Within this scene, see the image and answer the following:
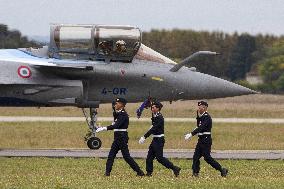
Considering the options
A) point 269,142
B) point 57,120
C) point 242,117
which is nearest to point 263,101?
point 242,117

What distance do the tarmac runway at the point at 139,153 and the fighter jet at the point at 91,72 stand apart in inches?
53.3

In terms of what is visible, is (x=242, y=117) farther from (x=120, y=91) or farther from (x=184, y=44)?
(x=184, y=44)

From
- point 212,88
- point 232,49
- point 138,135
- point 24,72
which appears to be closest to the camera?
point 24,72

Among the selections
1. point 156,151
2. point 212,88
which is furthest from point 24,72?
point 156,151

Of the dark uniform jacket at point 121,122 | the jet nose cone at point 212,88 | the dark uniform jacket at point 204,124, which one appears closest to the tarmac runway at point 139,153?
the jet nose cone at point 212,88

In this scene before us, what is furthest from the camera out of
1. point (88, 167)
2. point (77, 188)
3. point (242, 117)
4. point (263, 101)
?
point (263, 101)

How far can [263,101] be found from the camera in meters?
79.6

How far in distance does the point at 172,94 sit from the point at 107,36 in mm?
2785

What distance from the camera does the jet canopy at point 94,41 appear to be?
31.5m

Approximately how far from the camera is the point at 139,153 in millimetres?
30469

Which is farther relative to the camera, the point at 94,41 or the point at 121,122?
the point at 94,41

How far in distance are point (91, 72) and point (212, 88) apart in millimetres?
3832

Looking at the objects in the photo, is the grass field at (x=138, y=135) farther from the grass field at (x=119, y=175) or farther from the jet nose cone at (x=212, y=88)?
the grass field at (x=119, y=175)

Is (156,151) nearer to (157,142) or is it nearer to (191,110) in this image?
(157,142)
